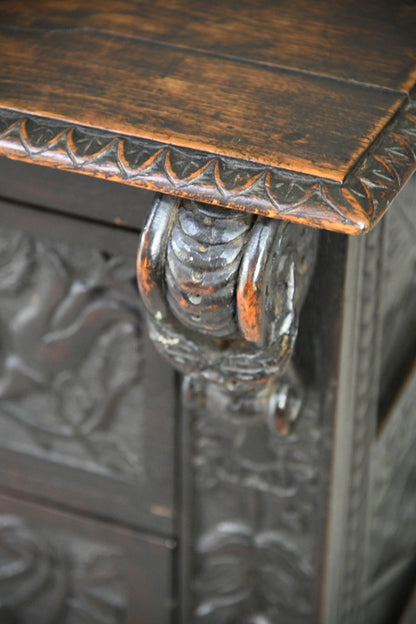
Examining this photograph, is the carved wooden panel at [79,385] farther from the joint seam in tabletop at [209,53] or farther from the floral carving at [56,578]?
the joint seam in tabletop at [209,53]

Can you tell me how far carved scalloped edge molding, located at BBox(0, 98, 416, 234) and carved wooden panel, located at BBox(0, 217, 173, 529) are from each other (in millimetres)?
174

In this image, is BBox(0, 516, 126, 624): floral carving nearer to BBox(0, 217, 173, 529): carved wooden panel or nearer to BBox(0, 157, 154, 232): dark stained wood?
BBox(0, 217, 173, 529): carved wooden panel

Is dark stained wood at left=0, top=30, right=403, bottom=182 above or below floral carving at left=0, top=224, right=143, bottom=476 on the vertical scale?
above

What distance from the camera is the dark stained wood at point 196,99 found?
2.21 feet

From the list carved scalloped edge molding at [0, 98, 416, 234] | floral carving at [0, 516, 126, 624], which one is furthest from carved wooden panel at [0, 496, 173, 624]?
carved scalloped edge molding at [0, 98, 416, 234]

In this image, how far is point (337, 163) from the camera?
2.14 feet

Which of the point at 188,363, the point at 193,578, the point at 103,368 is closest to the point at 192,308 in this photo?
the point at 188,363

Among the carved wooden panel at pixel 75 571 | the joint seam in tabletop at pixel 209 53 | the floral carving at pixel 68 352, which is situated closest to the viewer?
the joint seam in tabletop at pixel 209 53

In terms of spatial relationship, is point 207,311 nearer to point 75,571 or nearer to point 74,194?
point 74,194

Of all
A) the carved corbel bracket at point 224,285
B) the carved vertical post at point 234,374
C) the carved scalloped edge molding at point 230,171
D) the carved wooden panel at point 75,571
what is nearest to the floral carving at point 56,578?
the carved wooden panel at point 75,571

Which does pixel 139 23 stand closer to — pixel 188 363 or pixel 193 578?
pixel 188 363

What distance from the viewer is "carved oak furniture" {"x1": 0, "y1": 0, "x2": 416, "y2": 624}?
2.26 ft

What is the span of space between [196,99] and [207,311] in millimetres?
155

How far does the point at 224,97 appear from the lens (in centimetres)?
72
